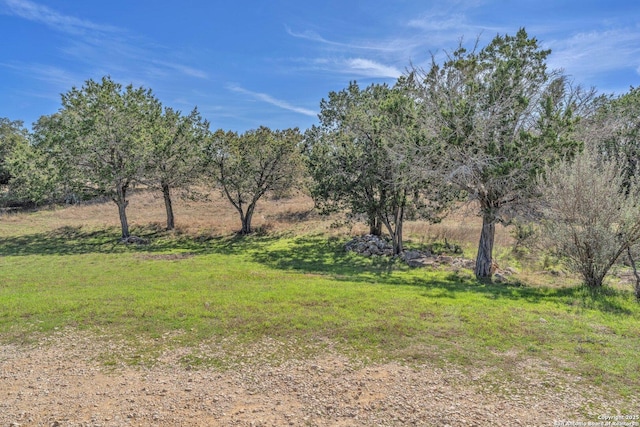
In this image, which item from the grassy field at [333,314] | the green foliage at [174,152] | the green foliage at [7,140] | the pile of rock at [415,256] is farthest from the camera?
the green foliage at [7,140]

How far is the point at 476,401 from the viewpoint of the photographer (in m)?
5.48

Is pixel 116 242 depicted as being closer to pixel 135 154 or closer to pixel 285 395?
pixel 135 154

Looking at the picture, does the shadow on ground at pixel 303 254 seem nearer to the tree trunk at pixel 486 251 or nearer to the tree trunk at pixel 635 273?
the tree trunk at pixel 635 273

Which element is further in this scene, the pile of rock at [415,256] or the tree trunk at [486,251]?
the pile of rock at [415,256]

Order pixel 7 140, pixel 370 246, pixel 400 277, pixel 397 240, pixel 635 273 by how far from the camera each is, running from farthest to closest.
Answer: pixel 7 140
pixel 370 246
pixel 397 240
pixel 400 277
pixel 635 273

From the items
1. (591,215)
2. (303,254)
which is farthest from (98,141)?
(591,215)

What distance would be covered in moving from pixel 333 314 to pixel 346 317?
389 mm

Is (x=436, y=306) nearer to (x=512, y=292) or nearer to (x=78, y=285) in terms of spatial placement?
(x=512, y=292)

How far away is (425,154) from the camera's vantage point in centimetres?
1518

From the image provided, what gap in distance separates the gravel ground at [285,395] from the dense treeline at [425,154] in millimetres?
7894

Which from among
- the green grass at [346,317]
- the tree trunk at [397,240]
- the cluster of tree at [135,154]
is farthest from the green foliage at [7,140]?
the tree trunk at [397,240]

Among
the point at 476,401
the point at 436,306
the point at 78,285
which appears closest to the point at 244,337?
the point at 476,401

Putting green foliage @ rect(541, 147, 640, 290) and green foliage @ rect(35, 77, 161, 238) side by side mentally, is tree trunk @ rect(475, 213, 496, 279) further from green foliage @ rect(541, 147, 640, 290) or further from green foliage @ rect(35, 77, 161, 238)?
green foliage @ rect(35, 77, 161, 238)

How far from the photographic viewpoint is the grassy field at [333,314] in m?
6.97
